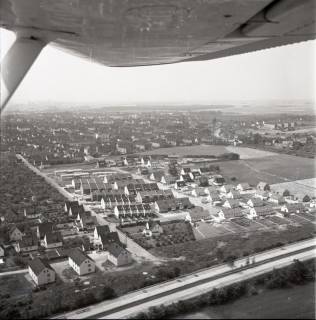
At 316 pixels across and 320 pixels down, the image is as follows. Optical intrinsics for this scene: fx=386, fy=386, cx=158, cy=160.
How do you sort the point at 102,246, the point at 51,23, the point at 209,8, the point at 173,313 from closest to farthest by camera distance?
the point at 209,8 < the point at 51,23 < the point at 173,313 < the point at 102,246

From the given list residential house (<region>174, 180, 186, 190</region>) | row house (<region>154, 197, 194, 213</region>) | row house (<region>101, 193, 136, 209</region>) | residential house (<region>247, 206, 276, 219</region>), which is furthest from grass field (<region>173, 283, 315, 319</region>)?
residential house (<region>174, 180, 186, 190</region>)

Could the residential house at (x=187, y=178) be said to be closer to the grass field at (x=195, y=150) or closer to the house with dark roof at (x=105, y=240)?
the grass field at (x=195, y=150)

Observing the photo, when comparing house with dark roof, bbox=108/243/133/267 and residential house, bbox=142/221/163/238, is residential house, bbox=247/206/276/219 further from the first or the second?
house with dark roof, bbox=108/243/133/267

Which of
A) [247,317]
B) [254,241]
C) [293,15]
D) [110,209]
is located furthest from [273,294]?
[110,209]

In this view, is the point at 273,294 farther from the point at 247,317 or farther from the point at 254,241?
the point at 254,241

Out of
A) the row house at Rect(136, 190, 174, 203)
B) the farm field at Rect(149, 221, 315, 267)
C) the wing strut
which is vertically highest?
the wing strut

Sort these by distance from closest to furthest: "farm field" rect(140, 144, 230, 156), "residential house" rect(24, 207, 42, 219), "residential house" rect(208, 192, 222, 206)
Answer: "residential house" rect(24, 207, 42, 219) → "residential house" rect(208, 192, 222, 206) → "farm field" rect(140, 144, 230, 156)
